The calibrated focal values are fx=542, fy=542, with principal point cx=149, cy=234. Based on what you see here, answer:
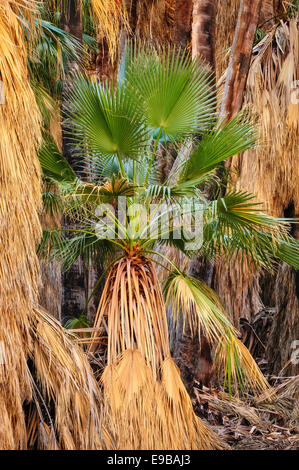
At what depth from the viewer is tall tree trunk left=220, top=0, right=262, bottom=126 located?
5281 millimetres

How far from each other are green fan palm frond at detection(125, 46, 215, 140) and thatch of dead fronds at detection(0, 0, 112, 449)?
749 millimetres

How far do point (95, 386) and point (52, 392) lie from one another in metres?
0.27

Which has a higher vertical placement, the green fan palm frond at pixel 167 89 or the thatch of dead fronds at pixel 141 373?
the green fan palm frond at pixel 167 89

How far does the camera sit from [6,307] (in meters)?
3.19

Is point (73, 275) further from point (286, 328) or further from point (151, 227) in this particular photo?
point (151, 227)

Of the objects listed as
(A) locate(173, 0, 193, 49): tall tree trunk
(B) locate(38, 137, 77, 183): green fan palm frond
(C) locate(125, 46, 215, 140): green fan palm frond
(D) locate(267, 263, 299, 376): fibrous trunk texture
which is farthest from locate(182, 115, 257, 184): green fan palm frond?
(A) locate(173, 0, 193, 49): tall tree trunk

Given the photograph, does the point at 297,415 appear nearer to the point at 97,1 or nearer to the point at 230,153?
the point at 230,153

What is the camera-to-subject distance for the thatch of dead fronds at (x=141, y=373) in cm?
331

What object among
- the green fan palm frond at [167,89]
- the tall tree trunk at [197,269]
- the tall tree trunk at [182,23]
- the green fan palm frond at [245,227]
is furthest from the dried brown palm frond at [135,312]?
the tall tree trunk at [182,23]

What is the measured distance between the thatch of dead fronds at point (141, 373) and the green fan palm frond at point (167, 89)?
102 centimetres

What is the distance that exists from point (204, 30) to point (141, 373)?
A: 3.70 metres

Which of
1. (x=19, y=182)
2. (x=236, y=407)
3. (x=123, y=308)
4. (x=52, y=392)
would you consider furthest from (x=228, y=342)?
(x=236, y=407)

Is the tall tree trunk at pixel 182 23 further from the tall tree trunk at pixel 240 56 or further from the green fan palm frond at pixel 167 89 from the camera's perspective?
the green fan palm frond at pixel 167 89

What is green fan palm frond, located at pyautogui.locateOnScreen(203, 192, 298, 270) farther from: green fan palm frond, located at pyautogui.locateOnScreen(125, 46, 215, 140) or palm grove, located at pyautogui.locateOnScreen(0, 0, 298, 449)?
green fan palm frond, located at pyautogui.locateOnScreen(125, 46, 215, 140)
